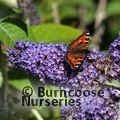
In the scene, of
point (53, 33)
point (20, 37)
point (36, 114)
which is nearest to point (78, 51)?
point (20, 37)

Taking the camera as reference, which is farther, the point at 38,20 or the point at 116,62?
the point at 38,20

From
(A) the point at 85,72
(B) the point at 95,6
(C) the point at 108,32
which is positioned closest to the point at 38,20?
(A) the point at 85,72

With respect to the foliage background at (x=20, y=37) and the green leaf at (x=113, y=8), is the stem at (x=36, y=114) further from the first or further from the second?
the green leaf at (x=113, y=8)

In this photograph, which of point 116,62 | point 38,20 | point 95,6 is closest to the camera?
point 116,62

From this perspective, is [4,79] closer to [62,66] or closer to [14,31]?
[14,31]

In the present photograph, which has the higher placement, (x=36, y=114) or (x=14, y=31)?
(x=14, y=31)

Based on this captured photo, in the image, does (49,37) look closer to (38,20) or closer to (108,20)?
(38,20)
